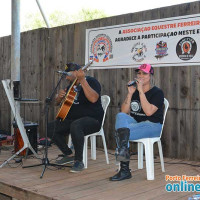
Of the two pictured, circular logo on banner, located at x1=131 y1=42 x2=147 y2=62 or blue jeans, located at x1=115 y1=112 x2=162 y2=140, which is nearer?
blue jeans, located at x1=115 y1=112 x2=162 y2=140

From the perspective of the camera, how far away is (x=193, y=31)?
3.90m

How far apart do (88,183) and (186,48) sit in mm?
2139

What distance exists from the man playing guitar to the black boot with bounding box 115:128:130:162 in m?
0.52

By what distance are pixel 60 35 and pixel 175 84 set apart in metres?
2.38

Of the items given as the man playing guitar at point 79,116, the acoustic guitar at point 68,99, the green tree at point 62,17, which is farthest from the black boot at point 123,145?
the green tree at point 62,17

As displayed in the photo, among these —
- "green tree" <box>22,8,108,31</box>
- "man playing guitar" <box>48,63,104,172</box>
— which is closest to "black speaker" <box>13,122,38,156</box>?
"man playing guitar" <box>48,63,104,172</box>

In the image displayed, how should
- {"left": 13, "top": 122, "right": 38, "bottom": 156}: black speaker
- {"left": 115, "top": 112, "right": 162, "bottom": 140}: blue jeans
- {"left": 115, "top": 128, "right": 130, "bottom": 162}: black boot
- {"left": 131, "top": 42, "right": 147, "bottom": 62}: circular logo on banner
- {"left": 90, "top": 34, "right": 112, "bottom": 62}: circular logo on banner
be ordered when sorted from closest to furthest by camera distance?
{"left": 115, "top": 128, "right": 130, "bottom": 162}: black boot < {"left": 115, "top": 112, "right": 162, "bottom": 140}: blue jeans < {"left": 13, "top": 122, "right": 38, "bottom": 156}: black speaker < {"left": 131, "top": 42, "right": 147, "bottom": 62}: circular logo on banner < {"left": 90, "top": 34, "right": 112, "bottom": 62}: circular logo on banner

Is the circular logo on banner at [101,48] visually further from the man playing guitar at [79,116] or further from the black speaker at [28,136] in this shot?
the black speaker at [28,136]

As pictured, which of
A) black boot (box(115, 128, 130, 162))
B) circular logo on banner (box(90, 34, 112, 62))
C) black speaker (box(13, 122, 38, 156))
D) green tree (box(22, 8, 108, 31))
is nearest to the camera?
black boot (box(115, 128, 130, 162))

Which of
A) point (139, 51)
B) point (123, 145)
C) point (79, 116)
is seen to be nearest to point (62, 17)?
point (139, 51)

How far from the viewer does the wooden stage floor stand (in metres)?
2.60

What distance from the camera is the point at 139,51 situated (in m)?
4.41

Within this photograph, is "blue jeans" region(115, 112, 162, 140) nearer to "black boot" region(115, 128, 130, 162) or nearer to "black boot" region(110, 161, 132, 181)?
"black boot" region(115, 128, 130, 162)

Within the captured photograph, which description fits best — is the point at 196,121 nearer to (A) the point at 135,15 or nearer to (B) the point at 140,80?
(B) the point at 140,80
